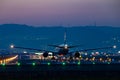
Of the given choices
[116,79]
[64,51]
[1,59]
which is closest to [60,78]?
[116,79]

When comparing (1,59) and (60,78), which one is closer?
(60,78)

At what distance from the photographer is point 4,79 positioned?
67312mm

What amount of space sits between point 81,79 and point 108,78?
3378mm

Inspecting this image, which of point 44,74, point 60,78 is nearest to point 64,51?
point 44,74

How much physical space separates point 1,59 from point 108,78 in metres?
80.0

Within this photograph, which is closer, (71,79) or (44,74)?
(71,79)

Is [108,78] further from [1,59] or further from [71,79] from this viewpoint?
[1,59]

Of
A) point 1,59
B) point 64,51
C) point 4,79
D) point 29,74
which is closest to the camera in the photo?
point 4,79

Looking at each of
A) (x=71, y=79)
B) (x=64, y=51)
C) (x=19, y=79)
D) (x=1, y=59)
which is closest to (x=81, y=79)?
(x=71, y=79)

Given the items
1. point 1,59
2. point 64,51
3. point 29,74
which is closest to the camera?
point 29,74

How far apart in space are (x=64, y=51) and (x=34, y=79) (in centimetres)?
5859

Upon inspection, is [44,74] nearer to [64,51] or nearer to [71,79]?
[71,79]

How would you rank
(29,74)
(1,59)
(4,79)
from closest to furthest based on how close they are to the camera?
1. (4,79)
2. (29,74)
3. (1,59)

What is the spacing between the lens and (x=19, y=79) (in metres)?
68.9
